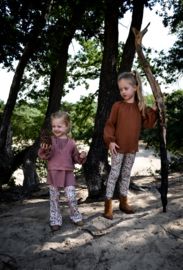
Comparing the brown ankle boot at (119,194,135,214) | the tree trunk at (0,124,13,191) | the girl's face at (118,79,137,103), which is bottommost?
the brown ankle boot at (119,194,135,214)

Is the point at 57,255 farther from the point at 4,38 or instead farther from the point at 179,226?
the point at 4,38

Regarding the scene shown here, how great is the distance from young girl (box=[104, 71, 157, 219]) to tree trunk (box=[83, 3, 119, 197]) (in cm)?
94

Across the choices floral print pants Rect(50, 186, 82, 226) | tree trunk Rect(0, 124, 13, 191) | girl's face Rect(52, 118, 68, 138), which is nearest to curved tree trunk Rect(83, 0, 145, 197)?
floral print pants Rect(50, 186, 82, 226)

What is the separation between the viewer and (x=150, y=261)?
7.66ft

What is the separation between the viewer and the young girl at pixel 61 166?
9.87 feet

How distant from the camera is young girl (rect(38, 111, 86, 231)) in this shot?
3010mm

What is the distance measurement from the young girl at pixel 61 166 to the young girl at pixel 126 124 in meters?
0.48

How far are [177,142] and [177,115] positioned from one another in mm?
886

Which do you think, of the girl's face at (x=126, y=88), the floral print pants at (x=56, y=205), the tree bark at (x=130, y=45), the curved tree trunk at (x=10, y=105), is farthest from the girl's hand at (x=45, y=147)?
the curved tree trunk at (x=10, y=105)

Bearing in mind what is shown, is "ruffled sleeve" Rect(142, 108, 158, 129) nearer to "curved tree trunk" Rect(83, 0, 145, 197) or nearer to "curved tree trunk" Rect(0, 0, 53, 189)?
"curved tree trunk" Rect(83, 0, 145, 197)

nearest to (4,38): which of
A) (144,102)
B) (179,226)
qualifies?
(144,102)

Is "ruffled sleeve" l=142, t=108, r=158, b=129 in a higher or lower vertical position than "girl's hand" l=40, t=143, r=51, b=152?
higher

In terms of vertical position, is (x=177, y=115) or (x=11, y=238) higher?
(x=177, y=115)

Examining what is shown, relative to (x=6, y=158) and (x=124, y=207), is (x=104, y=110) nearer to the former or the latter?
(x=124, y=207)
